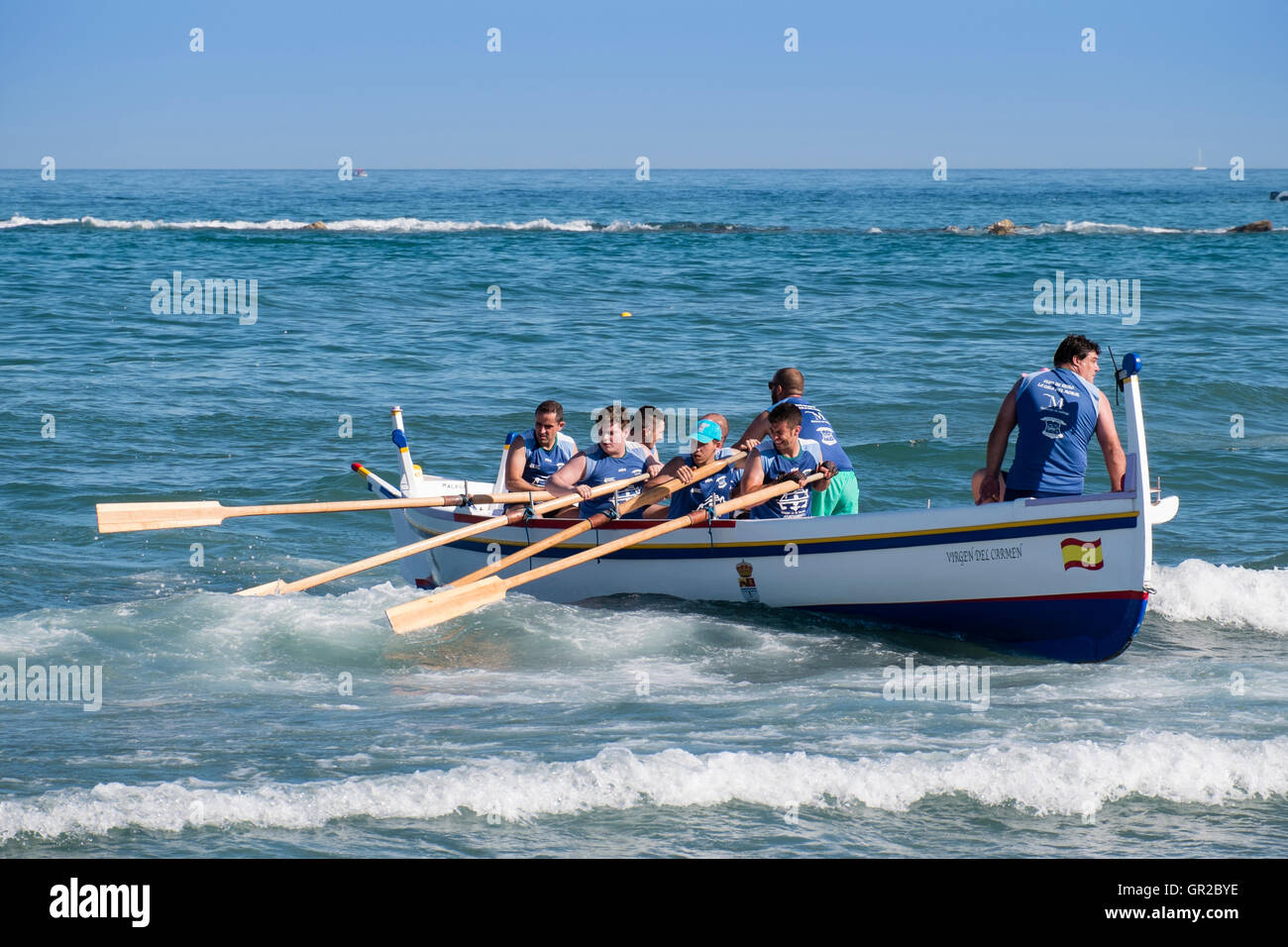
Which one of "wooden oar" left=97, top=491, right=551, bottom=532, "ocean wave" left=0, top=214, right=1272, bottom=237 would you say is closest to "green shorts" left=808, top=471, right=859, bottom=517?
"wooden oar" left=97, top=491, right=551, bottom=532

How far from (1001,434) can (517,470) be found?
3.69 meters

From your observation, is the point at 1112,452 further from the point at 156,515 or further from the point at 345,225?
the point at 345,225

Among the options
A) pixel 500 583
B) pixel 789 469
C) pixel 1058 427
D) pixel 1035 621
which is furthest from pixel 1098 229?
pixel 500 583

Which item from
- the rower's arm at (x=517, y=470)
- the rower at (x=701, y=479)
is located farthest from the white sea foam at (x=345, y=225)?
the rower at (x=701, y=479)

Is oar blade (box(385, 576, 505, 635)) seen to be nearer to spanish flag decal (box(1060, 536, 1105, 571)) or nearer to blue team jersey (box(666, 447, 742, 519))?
blue team jersey (box(666, 447, 742, 519))

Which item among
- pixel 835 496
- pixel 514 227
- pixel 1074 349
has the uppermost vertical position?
pixel 514 227

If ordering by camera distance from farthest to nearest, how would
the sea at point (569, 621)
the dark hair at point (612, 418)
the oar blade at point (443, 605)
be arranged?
the dark hair at point (612, 418) < the oar blade at point (443, 605) < the sea at point (569, 621)

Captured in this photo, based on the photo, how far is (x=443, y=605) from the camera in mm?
8328

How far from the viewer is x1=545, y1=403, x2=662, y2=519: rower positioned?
368 inches

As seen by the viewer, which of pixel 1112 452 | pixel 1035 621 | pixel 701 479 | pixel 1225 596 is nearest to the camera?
pixel 1112 452

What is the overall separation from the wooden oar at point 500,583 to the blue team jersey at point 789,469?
4.4 inches

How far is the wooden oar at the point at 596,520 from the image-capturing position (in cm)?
886

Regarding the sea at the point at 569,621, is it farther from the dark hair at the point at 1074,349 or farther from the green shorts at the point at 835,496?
the dark hair at the point at 1074,349
